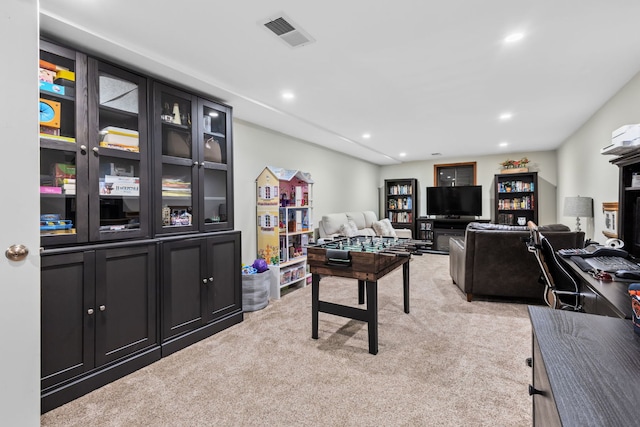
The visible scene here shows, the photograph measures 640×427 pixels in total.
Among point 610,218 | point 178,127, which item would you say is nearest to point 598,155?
point 610,218

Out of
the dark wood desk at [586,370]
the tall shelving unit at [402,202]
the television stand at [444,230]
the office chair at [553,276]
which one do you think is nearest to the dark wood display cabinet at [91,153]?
the dark wood desk at [586,370]

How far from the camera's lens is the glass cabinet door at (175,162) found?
99.0 inches

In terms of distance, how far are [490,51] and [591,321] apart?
7.15 feet

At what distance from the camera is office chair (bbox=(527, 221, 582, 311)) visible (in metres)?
2.13

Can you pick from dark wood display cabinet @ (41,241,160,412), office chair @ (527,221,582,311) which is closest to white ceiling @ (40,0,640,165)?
office chair @ (527,221,582,311)

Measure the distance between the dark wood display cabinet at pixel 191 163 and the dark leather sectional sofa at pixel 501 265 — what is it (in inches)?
117

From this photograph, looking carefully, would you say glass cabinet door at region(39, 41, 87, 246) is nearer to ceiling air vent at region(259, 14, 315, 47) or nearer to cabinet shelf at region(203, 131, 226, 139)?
cabinet shelf at region(203, 131, 226, 139)

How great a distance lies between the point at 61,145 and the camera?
1958 millimetres

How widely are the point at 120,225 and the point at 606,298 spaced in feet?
10.0

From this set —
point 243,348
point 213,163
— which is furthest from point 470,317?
point 213,163

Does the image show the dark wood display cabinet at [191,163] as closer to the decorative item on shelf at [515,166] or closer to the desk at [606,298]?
the desk at [606,298]

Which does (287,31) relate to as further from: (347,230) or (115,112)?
(347,230)

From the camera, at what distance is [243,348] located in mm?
2555

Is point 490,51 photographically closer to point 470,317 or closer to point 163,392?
point 470,317
